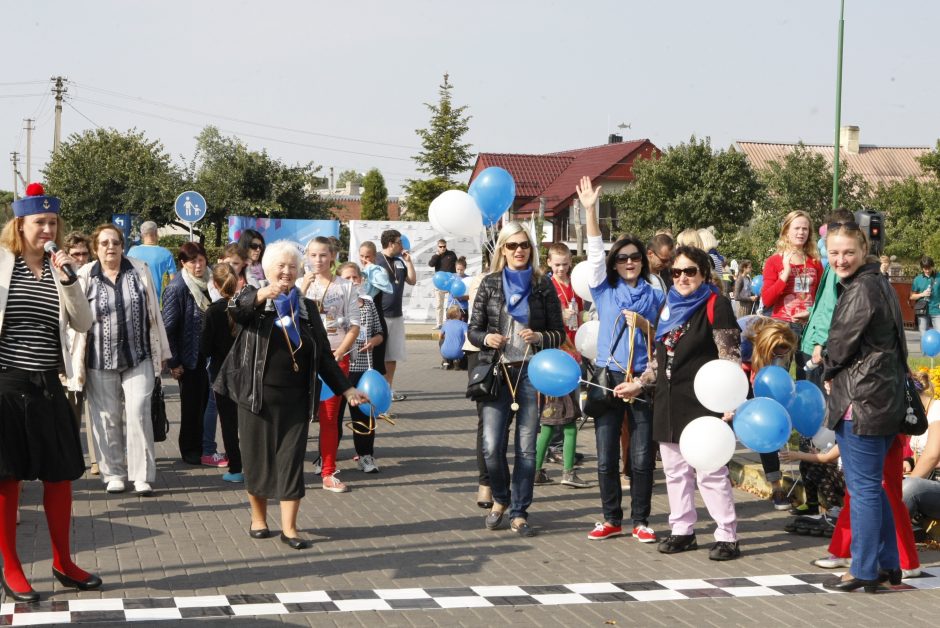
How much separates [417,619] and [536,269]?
2889 millimetres

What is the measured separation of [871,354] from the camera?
20.4 ft

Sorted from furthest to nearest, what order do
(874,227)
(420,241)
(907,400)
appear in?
1. (420,241)
2. (874,227)
3. (907,400)

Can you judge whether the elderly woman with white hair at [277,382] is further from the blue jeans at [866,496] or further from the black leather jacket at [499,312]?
the blue jeans at [866,496]

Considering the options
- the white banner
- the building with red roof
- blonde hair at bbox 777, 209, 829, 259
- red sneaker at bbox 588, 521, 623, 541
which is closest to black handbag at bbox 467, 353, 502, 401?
red sneaker at bbox 588, 521, 623, 541

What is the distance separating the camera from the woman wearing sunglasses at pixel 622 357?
24.8 feet

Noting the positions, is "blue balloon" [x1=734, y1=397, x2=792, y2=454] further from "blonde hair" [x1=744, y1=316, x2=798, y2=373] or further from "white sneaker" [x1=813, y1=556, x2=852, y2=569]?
"blonde hair" [x1=744, y1=316, x2=798, y2=373]

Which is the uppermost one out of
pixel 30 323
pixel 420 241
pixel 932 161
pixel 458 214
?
pixel 932 161

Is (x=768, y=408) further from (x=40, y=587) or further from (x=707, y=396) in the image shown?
(x=40, y=587)

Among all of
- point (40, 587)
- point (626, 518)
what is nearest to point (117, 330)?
point (40, 587)

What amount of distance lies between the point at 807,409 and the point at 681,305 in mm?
1017

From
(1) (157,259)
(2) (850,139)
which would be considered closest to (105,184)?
(1) (157,259)

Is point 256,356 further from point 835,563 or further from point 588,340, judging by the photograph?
point 835,563

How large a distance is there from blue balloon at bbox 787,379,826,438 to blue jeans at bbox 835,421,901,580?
84cm

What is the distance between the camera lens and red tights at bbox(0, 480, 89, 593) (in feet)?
19.3
